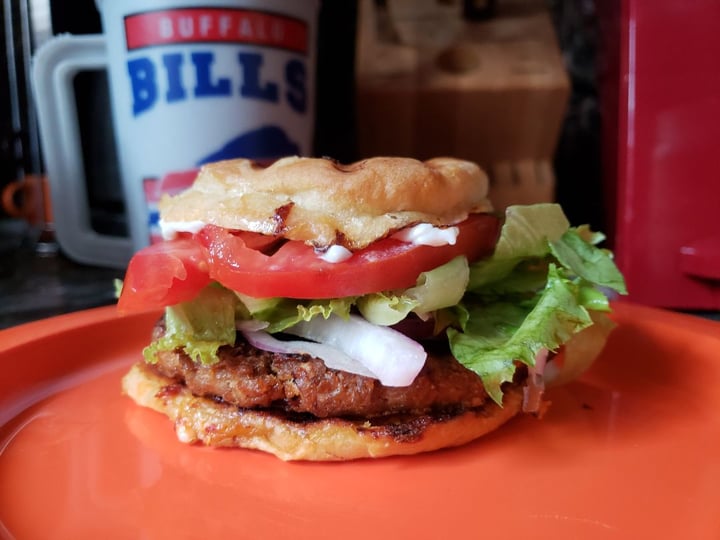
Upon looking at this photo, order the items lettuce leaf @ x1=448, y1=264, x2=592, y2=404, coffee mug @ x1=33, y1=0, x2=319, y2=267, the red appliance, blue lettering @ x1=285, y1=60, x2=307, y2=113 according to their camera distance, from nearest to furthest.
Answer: lettuce leaf @ x1=448, y1=264, x2=592, y2=404 → the red appliance → coffee mug @ x1=33, y1=0, x2=319, y2=267 → blue lettering @ x1=285, y1=60, x2=307, y2=113

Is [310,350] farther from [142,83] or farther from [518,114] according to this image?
[518,114]

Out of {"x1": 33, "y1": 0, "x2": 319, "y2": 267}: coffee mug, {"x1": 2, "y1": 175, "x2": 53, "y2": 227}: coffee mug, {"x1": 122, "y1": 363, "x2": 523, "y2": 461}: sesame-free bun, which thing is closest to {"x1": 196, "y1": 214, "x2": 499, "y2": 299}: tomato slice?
{"x1": 122, "y1": 363, "x2": 523, "y2": 461}: sesame-free bun

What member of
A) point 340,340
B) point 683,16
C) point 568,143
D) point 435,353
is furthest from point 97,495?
point 568,143

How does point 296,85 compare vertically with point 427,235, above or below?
above

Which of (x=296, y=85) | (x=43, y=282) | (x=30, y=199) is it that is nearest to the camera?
(x=296, y=85)

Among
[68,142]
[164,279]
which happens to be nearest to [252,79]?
[68,142]

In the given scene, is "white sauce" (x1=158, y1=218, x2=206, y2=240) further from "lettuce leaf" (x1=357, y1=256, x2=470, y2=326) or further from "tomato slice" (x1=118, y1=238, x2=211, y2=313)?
"lettuce leaf" (x1=357, y1=256, x2=470, y2=326)

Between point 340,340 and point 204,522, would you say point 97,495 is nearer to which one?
point 204,522
